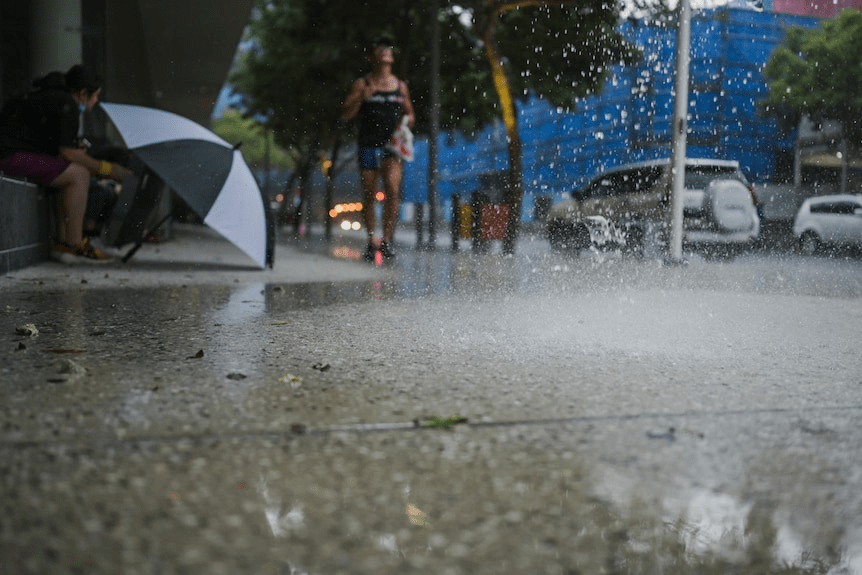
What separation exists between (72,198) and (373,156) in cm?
314

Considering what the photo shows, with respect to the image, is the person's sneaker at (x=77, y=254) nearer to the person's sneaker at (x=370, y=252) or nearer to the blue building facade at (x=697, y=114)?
the person's sneaker at (x=370, y=252)

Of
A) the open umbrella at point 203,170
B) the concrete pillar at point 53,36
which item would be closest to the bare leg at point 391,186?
the open umbrella at point 203,170

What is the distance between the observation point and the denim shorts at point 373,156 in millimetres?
9773

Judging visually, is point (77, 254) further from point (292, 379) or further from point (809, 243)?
point (809, 243)

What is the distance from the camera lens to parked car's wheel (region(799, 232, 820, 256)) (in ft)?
57.4

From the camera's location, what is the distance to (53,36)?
12.1m

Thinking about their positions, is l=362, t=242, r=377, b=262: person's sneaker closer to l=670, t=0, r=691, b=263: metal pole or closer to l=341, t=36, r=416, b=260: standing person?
l=341, t=36, r=416, b=260: standing person

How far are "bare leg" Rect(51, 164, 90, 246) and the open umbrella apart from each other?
0.67 meters

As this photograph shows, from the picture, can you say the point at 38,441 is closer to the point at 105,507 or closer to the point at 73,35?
the point at 105,507

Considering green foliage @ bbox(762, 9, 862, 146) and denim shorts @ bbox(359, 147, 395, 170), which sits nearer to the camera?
denim shorts @ bbox(359, 147, 395, 170)

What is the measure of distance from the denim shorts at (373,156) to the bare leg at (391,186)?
0.06 metres

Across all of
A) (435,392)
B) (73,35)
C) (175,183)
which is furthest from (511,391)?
(73,35)

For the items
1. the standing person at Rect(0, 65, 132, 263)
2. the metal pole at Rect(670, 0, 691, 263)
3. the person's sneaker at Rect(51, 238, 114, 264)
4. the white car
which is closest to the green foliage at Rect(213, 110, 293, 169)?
the white car

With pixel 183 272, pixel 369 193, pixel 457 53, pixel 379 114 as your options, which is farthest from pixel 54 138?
pixel 457 53
